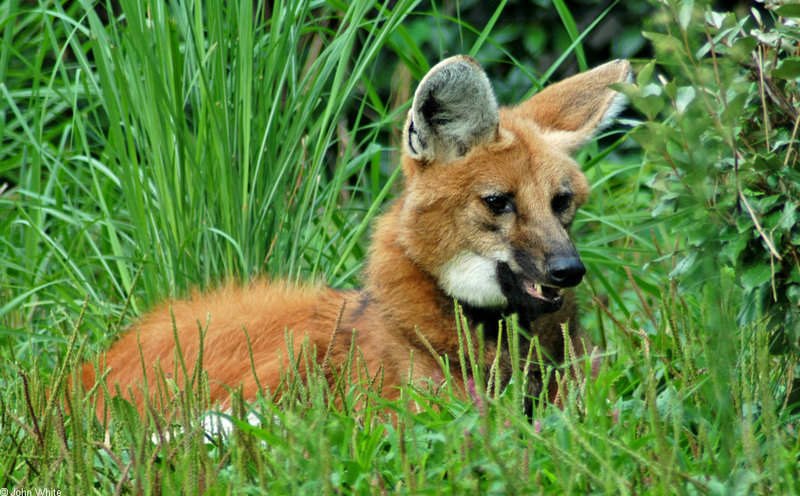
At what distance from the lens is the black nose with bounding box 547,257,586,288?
2570 mm

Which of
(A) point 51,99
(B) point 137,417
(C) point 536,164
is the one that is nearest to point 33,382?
(B) point 137,417

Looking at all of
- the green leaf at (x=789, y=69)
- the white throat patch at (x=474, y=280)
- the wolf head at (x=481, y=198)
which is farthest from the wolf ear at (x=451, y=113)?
the green leaf at (x=789, y=69)

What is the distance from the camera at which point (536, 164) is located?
9.38 ft

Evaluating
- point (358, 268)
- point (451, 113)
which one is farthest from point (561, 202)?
point (358, 268)

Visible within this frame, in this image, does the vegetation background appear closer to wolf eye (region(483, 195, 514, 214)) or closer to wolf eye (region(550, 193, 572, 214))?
wolf eye (region(550, 193, 572, 214))

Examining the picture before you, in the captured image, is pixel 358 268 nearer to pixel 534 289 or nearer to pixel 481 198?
pixel 481 198

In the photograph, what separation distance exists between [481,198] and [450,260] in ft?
0.68

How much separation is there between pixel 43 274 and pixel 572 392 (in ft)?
8.73

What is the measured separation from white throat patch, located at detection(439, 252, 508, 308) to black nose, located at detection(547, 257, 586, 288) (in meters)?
0.20

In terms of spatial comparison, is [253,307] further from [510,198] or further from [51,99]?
[51,99]

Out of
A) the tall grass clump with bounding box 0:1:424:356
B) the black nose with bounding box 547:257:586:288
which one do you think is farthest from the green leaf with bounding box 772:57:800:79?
the tall grass clump with bounding box 0:1:424:356

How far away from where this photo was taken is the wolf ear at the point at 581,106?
317 centimetres

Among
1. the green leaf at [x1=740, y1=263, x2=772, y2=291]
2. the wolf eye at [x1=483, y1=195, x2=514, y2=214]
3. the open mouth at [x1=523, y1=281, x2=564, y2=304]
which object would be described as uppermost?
the green leaf at [x1=740, y1=263, x2=772, y2=291]

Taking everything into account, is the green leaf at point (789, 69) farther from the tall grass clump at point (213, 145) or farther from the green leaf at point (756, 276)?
the tall grass clump at point (213, 145)
